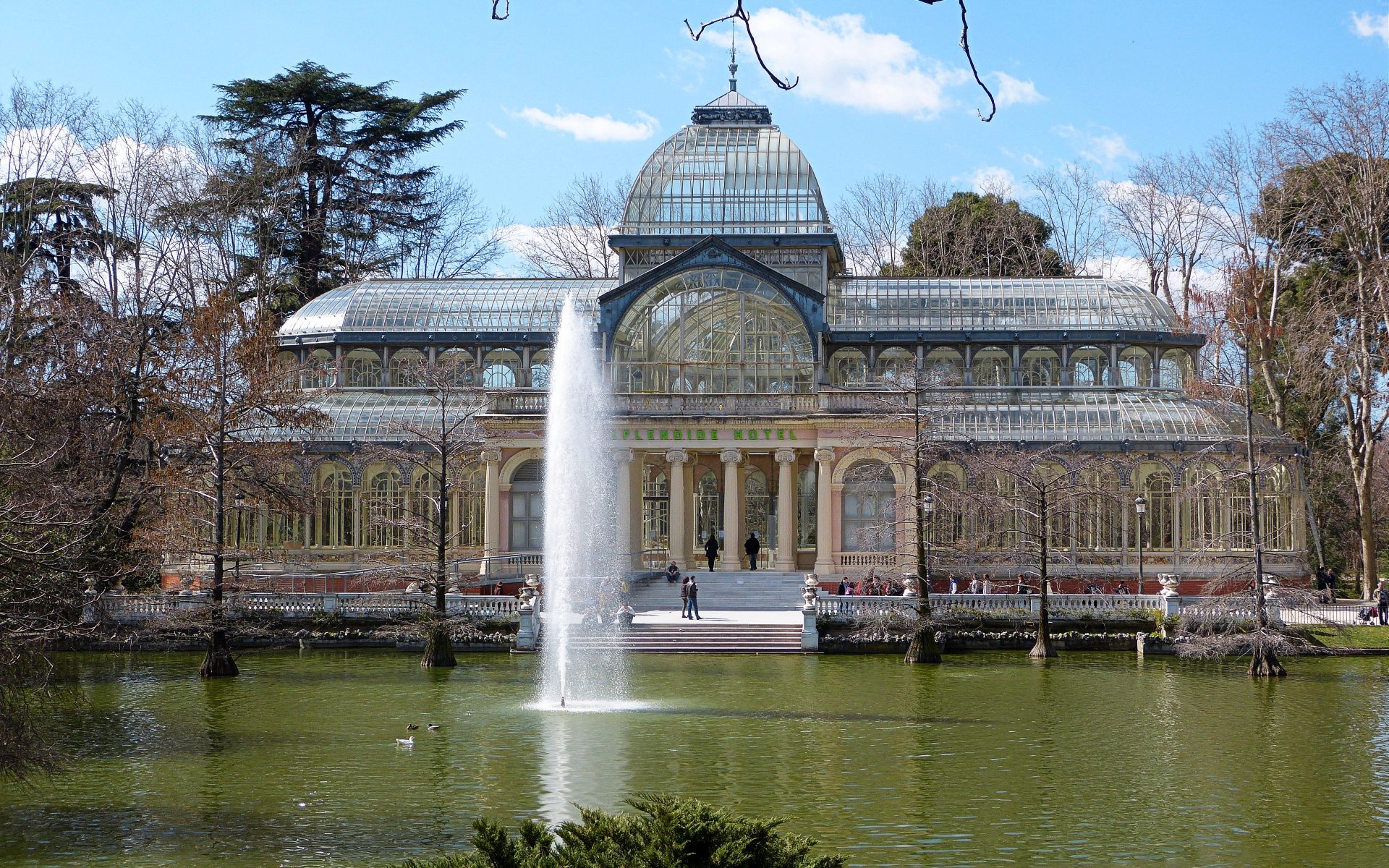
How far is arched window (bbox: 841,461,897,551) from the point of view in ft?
129

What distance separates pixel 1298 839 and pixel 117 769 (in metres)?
14.3

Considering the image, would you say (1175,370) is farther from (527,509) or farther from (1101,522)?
(527,509)

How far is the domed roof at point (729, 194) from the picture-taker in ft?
148

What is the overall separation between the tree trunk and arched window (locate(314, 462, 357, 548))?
45.6 feet

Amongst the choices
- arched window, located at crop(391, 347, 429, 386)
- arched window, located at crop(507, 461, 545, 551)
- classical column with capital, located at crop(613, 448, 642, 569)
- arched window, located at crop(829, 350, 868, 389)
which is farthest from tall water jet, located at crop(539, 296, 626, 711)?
arched window, located at crop(829, 350, 868, 389)

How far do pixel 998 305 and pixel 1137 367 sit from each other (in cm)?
485

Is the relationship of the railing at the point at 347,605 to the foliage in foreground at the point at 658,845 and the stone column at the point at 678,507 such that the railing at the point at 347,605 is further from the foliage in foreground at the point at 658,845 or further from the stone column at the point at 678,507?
the foliage in foreground at the point at 658,845

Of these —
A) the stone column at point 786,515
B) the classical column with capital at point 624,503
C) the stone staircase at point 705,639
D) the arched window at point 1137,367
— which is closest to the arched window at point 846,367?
the stone column at point 786,515

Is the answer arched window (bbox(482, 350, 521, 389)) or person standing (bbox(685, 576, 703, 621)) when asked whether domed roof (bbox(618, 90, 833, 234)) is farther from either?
person standing (bbox(685, 576, 703, 621))

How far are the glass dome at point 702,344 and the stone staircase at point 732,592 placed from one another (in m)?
6.17

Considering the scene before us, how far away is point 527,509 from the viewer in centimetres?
4259

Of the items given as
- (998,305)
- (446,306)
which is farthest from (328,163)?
(998,305)

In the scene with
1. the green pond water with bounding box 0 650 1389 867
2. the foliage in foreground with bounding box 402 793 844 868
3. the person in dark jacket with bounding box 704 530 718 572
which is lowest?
the green pond water with bounding box 0 650 1389 867

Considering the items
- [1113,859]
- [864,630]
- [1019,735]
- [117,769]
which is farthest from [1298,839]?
[864,630]
